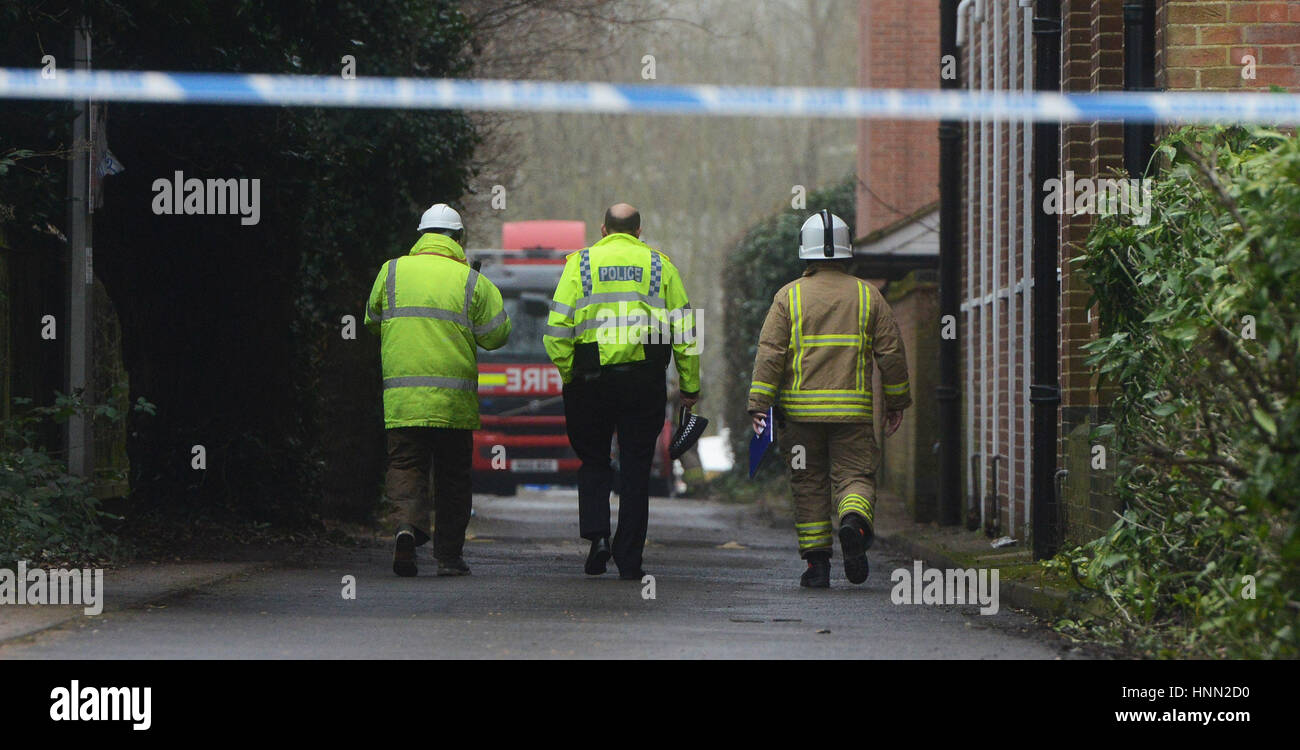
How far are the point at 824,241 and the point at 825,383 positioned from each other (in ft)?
2.45

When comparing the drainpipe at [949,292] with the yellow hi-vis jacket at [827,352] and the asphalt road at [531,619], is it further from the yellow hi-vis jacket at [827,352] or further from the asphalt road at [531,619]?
the yellow hi-vis jacket at [827,352]

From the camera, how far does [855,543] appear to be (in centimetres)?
948

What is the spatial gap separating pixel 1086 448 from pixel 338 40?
16.9 feet

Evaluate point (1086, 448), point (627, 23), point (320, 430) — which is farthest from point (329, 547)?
point (627, 23)

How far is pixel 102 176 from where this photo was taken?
9.99 metres

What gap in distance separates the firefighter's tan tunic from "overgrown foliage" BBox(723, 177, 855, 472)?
14189 mm

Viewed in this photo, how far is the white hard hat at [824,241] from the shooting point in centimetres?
980

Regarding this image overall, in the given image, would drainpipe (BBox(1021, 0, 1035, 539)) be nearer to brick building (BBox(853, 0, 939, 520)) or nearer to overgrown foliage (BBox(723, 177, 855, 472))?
brick building (BBox(853, 0, 939, 520))

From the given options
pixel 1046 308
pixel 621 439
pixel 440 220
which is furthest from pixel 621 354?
pixel 1046 308

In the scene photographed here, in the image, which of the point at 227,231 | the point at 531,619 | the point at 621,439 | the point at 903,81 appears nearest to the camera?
the point at 531,619

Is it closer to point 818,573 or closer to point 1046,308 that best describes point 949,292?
point 1046,308

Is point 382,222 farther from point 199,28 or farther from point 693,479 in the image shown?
point 693,479

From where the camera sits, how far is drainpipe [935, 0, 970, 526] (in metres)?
14.2

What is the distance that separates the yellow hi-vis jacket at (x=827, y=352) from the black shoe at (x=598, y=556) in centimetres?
104
